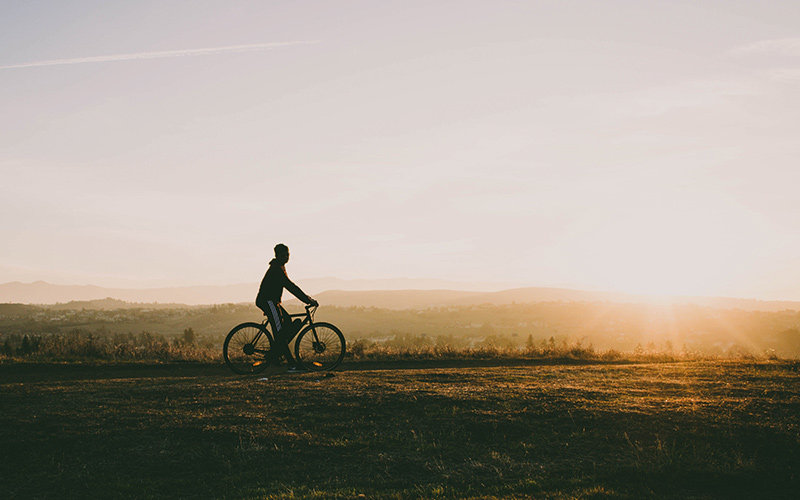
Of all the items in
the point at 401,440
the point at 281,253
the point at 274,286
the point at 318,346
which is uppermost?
the point at 281,253

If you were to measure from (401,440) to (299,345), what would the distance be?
538 cm

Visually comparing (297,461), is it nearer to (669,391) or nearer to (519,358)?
(669,391)

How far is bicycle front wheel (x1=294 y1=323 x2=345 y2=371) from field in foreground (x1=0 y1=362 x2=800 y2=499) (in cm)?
194

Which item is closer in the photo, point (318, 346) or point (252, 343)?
point (252, 343)

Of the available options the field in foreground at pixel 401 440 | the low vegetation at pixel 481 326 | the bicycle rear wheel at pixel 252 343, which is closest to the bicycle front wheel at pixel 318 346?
the bicycle rear wheel at pixel 252 343

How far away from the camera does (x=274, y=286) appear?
11.0m

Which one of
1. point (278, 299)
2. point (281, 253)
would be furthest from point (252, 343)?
→ point (281, 253)

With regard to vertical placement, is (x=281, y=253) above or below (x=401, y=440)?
above

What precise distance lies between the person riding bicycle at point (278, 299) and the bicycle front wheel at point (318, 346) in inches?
10.7

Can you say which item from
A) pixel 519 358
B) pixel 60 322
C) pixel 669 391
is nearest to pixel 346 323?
pixel 60 322

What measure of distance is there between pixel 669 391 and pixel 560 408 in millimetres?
2741

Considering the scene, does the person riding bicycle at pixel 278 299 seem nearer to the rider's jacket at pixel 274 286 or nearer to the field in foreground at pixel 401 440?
the rider's jacket at pixel 274 286

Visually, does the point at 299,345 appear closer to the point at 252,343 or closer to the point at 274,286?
the point at 252,343

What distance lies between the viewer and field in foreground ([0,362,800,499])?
5.23m
